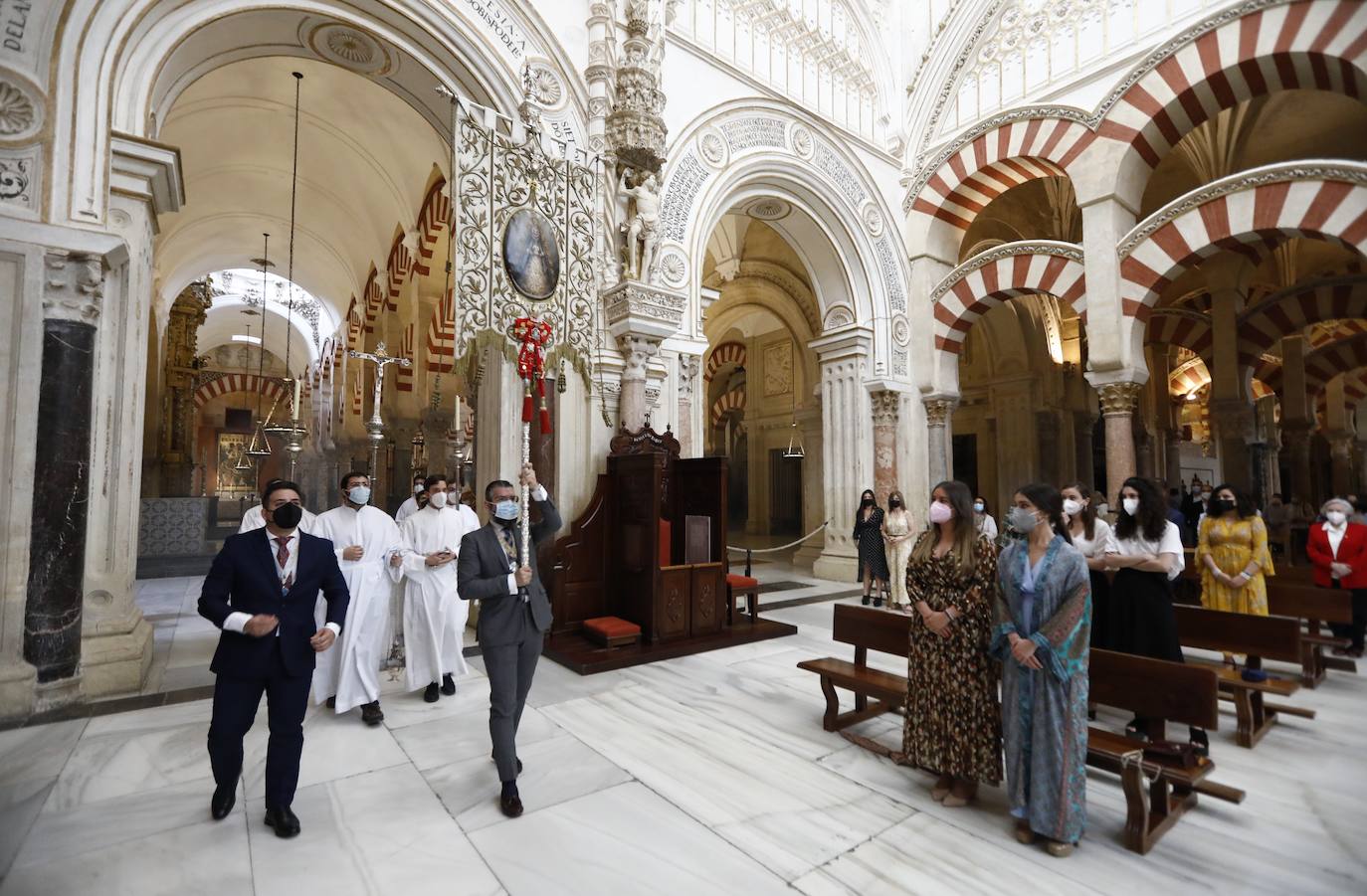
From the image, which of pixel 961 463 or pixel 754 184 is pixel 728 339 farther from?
pixel 754 184

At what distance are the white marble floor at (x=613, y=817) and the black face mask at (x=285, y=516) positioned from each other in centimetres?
121

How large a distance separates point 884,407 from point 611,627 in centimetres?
585

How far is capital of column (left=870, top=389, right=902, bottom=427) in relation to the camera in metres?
9.32

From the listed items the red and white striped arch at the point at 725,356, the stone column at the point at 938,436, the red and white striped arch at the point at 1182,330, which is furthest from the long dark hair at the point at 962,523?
the red and white striped arch at the point at 725,356

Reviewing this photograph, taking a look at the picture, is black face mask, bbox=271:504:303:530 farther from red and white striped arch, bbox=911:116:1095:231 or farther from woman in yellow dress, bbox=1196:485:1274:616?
red and white striped arch, bbox=911:116:1095:231

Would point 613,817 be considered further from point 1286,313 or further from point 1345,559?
point 1286,313

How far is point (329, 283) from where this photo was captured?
48.0ft

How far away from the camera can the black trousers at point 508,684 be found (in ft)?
8.59

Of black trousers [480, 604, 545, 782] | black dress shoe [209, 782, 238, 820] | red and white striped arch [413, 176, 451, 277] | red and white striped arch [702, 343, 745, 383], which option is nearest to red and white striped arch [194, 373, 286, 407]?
red and white striped arch [702, 343, 745, 383]

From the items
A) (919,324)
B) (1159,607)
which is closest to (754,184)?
(919,324)

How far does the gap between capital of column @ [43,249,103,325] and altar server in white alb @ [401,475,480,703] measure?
2325 millimetres

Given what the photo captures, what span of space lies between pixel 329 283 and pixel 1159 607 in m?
16.2

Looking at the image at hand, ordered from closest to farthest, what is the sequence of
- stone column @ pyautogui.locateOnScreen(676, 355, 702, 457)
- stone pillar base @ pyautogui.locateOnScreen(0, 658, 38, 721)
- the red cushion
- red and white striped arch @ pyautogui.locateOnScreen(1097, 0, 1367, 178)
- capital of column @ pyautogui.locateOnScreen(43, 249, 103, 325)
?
stone pillar base @ pyautogui.locateOnScreen(0, 658, 38, 721) < capital of column @ pyautogui.locateOnScreen(43, 249, 103, 325) < the red cushion < red and white striped arch @ pyautogui.locateOnScreen(1097, 0, 1367, 178) < stone column @ pyautogui.locateOnScreen(676, 355, 702, 457)

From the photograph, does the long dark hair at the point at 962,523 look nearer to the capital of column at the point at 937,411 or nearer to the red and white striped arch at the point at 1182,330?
the capital of column at the point at 937,411
